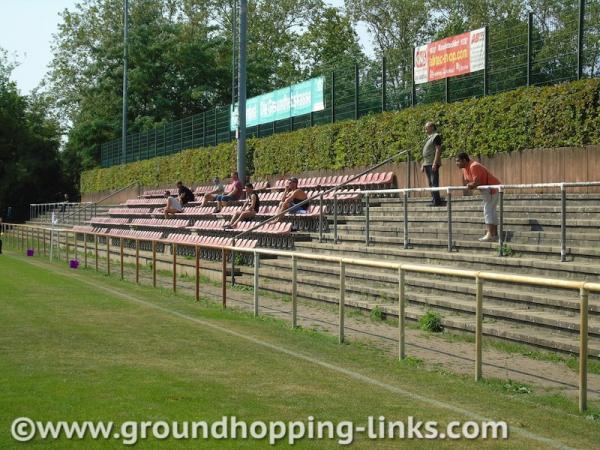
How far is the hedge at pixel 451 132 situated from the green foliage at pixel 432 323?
646cm

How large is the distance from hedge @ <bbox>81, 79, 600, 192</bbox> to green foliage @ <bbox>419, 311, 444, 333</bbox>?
6.46 metres

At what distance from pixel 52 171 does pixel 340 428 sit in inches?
2710

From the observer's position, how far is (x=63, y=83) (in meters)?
83.8

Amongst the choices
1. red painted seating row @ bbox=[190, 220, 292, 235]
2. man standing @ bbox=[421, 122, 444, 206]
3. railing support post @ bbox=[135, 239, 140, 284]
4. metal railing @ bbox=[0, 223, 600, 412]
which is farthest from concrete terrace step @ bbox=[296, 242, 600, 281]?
railing support post @ bbox=[135, 239, 140, 284]

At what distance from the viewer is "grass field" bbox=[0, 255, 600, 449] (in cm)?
743

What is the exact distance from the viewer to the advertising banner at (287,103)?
105 ft

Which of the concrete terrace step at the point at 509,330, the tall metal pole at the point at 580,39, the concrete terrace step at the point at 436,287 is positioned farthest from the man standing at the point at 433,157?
the concrete terrace step at the point at 509,330

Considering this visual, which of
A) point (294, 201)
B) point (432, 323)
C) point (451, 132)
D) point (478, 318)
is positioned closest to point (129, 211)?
point (294, 201)

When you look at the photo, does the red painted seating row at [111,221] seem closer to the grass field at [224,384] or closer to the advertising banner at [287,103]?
the advertising banner at [287,103]

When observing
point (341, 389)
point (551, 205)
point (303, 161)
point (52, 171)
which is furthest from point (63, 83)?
point (341, 389)

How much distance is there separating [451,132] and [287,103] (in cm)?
1189

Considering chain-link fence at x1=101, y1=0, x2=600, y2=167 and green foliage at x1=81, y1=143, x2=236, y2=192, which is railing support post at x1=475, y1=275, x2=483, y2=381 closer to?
chain-link fence at x1=101, y1=0, x2=600, y2=167

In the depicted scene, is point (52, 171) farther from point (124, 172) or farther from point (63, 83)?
point (124, 172)

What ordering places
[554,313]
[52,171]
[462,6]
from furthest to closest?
1. [52,171]
2. [462,6]
3. [554,313]
